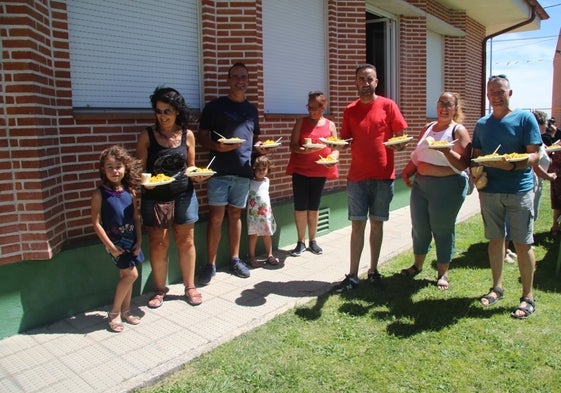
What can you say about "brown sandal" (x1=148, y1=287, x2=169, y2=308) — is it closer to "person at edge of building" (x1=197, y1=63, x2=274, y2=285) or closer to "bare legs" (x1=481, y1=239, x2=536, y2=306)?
"person at edge of building" (x1=197, y1=63, x2=274, y2=285)

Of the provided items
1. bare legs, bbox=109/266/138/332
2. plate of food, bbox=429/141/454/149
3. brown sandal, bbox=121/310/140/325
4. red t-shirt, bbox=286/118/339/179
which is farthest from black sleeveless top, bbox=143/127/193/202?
plate of food, bbox=429/141/454/149

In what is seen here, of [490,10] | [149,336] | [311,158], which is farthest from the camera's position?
[490,10]

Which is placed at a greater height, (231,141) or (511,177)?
(231,141)

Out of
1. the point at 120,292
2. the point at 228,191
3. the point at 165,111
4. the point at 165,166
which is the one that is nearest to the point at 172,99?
the point at 165,111

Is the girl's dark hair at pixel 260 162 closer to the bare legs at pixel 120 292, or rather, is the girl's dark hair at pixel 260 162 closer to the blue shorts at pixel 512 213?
the bare legs at pixel 120 292

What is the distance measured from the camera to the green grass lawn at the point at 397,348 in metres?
3.11

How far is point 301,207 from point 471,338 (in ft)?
8.79

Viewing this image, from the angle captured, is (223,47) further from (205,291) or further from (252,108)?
(205,291)

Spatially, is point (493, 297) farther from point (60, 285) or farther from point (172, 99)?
point (60, 285)

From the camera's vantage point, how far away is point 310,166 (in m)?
5.73

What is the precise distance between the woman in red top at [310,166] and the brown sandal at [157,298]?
1.94m

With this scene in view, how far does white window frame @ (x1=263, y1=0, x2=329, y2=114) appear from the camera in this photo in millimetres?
6214

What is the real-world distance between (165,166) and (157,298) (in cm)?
121

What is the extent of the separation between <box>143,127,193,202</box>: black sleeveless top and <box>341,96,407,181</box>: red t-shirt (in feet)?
5.39
